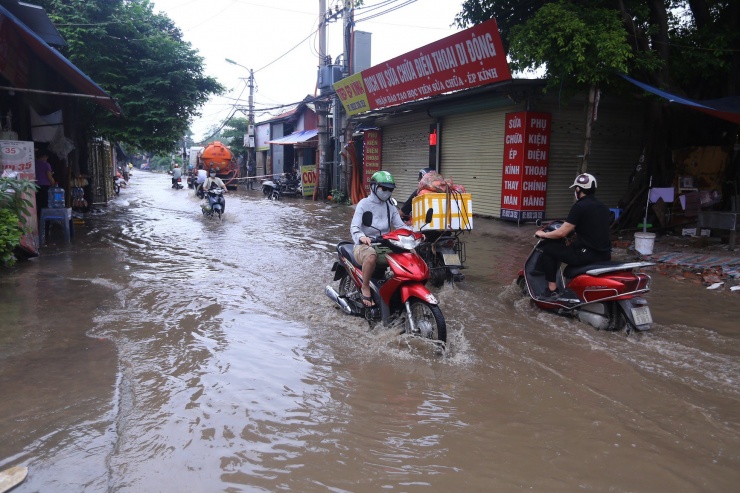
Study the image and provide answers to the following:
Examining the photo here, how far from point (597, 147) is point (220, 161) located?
25.6 metres

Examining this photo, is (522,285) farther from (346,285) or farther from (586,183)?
(346,285)

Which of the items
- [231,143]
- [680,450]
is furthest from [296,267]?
[231,143]

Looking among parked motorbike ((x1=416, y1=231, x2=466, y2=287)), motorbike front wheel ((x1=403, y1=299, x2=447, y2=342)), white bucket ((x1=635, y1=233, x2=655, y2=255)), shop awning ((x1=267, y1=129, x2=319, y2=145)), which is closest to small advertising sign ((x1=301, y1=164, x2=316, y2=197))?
shop awning ((x1=267, y1=129, x2=319, y2=145))

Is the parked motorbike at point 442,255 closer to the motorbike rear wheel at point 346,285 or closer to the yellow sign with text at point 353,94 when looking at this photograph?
the motorbike rear wheel at point 346,285

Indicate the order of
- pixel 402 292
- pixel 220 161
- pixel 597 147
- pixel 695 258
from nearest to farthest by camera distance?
pixel 402 292, pixel 695 258, pixel 597 147, pixel 220 161

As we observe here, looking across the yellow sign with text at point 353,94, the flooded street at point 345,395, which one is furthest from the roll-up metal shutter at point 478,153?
the flooded street at point 345,395

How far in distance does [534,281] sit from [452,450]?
11.0ft

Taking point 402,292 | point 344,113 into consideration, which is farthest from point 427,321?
point 344,113

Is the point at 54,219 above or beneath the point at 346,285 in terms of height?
above

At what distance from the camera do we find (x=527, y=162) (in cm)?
1289

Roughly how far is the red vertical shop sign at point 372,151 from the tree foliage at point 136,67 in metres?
5.79

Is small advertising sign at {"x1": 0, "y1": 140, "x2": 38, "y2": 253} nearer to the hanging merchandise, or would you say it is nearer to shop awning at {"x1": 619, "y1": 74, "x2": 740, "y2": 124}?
the hanging merchandise

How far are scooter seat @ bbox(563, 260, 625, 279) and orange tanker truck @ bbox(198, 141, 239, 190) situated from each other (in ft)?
98.0

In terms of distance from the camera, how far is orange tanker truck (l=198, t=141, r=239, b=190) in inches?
1335
